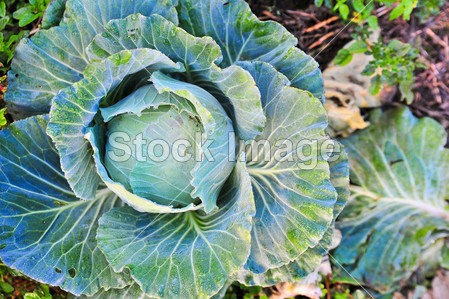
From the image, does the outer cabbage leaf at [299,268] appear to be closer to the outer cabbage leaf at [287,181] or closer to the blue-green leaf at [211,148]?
the outer cabbage leaf at [287,181]

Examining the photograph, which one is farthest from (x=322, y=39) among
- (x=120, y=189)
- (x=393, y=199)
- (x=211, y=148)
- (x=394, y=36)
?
(x=120, y=189)

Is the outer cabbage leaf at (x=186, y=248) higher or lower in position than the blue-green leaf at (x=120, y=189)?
lower

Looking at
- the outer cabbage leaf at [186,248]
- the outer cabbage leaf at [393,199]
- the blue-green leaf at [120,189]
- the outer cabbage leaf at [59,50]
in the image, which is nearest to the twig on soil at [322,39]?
the outer cabbage leaf at [393,199]

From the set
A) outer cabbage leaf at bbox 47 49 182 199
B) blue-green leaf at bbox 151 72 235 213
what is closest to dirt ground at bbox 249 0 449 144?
blue-green leaf at bbox 151 72 235 213

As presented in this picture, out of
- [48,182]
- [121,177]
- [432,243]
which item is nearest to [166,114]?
[121,177]

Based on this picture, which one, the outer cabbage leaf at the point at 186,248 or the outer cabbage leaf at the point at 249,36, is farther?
the outer cabbage leaf at the point at 249,36

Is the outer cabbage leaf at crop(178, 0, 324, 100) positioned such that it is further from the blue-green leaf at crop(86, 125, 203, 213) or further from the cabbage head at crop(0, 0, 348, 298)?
the blue-green leaf at crop(86, 125, 203, 213)
